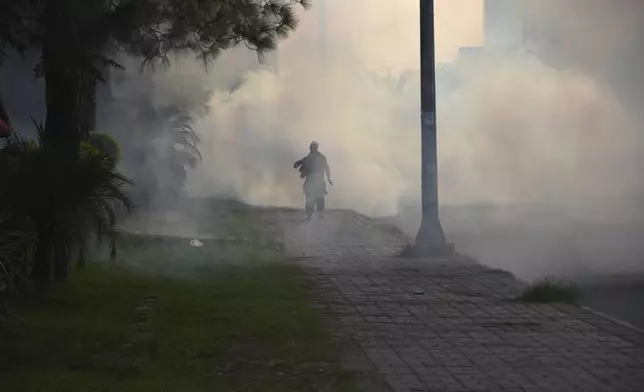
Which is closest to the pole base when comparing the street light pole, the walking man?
the street light pole

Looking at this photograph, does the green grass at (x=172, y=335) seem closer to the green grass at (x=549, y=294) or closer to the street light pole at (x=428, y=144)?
the green grass at (x=549, y=294)

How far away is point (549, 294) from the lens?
347 inches

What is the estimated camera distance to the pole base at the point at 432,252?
1210 centimetres

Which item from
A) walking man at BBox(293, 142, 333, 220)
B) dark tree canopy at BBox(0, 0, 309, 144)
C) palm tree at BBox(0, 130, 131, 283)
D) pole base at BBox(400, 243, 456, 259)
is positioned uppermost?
dark tree canopy at BBox(0, 0, 309, 144)

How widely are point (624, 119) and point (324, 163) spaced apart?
11.5 m

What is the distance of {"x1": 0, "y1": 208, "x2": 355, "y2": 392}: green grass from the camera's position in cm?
608

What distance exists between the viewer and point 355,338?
7320 mm

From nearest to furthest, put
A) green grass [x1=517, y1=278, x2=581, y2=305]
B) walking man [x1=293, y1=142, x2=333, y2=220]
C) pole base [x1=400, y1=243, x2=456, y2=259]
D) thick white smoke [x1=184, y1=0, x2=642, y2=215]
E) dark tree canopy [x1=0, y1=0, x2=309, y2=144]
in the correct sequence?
dark tree canopy [x1=0, y1=0, x2=309, y2=144]
green grass [x1=517, y1=278, x2=581, y2=305]
pole base [x1=400, y1=243, x2=456, y2=259]
walking man [x1=293, y1=142, x2=333, y2=220]
thick white smoke [x1=184, y1=0, x2=642, y2=215]

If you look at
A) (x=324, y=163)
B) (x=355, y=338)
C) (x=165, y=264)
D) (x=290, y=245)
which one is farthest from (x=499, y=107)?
(x=355, y=338)

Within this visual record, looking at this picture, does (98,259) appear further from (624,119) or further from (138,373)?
(624,119)

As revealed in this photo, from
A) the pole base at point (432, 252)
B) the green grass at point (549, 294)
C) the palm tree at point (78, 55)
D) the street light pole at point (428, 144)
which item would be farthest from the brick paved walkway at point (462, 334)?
the palm tree at point (78, 55)

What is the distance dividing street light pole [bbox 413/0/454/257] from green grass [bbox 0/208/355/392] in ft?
6.98

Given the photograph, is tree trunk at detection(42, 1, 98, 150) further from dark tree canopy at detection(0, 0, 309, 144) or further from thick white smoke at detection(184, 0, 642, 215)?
thick white smoke at detection(184, 0, 642, 215)

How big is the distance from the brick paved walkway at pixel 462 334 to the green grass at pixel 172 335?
34 centimetres
